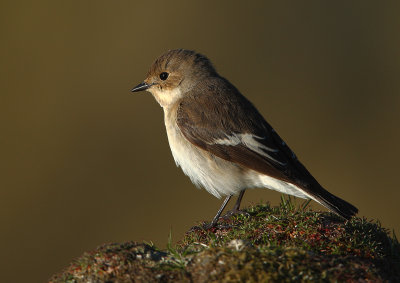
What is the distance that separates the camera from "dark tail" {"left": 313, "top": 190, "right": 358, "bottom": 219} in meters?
5.81

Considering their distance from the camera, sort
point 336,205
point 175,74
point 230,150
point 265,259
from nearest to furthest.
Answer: point 265,259 → point 336,205 → point 230,150 → point 175,74

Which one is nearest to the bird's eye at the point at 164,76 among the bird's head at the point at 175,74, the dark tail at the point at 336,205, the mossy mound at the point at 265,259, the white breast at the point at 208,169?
the bird's head at the point at 175,74

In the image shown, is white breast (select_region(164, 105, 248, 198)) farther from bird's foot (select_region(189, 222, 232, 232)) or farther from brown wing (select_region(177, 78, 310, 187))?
bird's foot (select_region(189, 222, 232, 232))

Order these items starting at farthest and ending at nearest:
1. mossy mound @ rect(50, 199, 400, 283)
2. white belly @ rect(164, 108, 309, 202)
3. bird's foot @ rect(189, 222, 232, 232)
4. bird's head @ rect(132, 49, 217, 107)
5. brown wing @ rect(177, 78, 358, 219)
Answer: bird's head @ rect(132, 49, 217, 107) < white belly @ rect(164, 108, 309, 202) < brown wing @ rect(177, 78, 358, 219) < bird's foot @ rect(189, 222, 232, 232) < mossy mound @ rect(50, 199, 400, 283)

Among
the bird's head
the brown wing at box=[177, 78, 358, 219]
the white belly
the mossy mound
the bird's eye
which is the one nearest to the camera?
the mossy mound

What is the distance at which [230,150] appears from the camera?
670cm

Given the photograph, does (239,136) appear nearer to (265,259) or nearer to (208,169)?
(208,169)

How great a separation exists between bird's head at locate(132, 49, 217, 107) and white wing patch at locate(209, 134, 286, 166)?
4.43 feet

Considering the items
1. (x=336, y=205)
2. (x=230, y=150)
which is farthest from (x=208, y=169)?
(x=336, y=205)

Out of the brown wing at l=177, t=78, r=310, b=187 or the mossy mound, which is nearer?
the mossy mound

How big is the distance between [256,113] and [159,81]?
1.74 meters

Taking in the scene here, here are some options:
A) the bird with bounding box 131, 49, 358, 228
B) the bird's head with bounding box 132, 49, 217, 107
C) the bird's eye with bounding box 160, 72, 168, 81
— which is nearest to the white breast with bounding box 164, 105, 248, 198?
the bird with bounding box 131, 49, 358, 228

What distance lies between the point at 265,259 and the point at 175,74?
467 centimetres

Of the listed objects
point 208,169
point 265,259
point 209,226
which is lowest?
point 209,226
